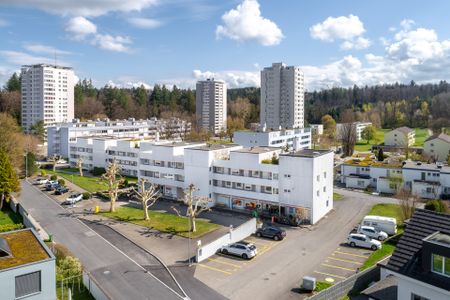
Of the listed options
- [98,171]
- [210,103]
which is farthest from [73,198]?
[210,103]

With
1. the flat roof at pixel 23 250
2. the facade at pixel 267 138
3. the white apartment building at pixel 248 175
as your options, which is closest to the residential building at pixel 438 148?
the facade at pixel 267 138

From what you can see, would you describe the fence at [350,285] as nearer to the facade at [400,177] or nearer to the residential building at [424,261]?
the residential building at [424,261]

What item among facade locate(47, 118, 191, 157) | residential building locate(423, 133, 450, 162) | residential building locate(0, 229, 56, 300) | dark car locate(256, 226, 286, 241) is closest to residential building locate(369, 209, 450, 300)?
residential building locate(0, 229, 56, 300)

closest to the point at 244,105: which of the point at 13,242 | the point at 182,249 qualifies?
the point at 182,249

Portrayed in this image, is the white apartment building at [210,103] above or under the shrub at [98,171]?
above

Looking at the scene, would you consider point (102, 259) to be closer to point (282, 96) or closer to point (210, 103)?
point (282, 96)

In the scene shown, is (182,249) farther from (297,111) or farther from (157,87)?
(157,87)
